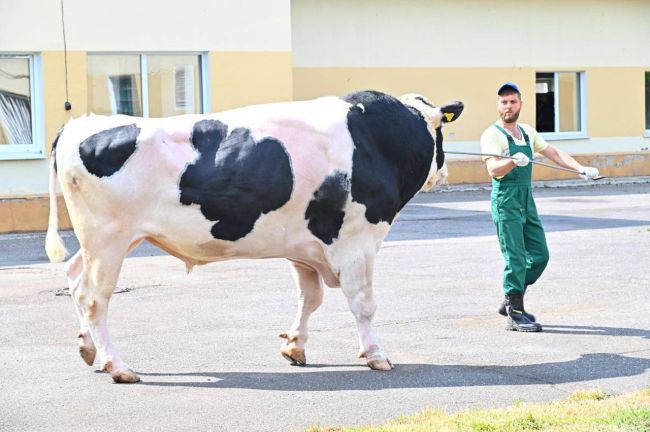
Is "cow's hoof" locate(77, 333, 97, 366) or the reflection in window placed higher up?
the reflection in window

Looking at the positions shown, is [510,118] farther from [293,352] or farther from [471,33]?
[471,33]

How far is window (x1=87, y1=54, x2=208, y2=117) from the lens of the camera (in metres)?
20.0

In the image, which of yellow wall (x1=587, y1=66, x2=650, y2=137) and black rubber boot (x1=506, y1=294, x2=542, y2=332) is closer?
black rubber boot (x1=506, y1=294, x2=542, y2=332)

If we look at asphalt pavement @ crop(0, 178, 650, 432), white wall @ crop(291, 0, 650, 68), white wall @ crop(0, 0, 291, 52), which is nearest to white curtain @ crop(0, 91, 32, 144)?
white wall @ crop(0, 0, 291, 52)

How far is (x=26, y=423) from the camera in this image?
701 centimetres

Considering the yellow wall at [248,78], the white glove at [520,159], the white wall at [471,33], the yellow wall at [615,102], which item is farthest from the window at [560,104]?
the white glove at [520,159]

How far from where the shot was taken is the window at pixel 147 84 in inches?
787

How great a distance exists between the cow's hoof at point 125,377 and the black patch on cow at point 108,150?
1.28 metres

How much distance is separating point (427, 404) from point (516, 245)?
2.73m

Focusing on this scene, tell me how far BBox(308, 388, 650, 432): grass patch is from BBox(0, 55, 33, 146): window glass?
44.6ft

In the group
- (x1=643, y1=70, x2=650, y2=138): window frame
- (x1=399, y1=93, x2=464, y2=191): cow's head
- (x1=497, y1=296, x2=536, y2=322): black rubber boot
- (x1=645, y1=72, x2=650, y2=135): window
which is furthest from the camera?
(x1=645, y1=72, x2=650, y2=135): window

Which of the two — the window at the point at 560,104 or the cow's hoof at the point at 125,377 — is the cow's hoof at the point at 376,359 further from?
the window at the point at 560,104

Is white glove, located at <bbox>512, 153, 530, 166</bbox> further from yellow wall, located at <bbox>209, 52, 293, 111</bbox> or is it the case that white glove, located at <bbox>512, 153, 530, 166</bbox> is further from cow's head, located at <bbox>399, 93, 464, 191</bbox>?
yellow wall, located at <bbox>209, 52, 293, 111</bbox>

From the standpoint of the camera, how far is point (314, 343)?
30.4ft
